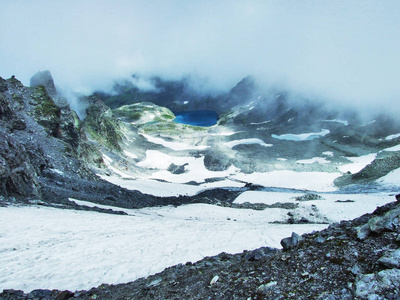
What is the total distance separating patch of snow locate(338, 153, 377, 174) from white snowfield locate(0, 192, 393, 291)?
6220 cm

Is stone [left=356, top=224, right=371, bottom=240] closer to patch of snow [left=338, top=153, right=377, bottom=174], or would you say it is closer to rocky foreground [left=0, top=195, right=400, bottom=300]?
rocky foreground [left=0, top=195, right=400, bottom=300]

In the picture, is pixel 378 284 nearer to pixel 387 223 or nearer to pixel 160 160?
pixel 387 223

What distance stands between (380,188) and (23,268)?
4864 centimetres

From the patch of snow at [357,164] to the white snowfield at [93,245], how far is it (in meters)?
62.2

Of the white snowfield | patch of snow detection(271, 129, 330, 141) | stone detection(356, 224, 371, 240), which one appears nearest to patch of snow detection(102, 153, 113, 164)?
the white snowfield

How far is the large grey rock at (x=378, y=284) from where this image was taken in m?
4.93

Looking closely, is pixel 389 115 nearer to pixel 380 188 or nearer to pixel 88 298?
pixel 380 188

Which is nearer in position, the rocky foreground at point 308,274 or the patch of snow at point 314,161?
the rocky foreground at point 308,274

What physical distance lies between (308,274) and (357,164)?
81.6m

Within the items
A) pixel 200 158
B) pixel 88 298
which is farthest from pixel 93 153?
pixel 88 298

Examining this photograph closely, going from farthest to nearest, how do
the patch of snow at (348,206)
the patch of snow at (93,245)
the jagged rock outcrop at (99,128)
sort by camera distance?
1. the jagged rock outcrop at (99,128)
2. the patch of snow at (348,206)
3. the patch of snow at (93,245)

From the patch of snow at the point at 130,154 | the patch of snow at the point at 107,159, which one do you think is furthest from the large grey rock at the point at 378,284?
the patch of snow at the point at 130,154

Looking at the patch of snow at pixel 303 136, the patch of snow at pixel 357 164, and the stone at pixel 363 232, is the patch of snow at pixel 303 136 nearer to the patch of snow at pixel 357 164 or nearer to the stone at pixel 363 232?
the patch of snow at pixel 357 164

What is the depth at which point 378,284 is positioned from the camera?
5109 mm
